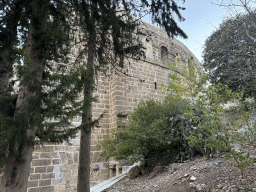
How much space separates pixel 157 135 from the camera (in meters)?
4.64

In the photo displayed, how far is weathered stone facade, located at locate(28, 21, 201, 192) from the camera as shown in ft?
19.8

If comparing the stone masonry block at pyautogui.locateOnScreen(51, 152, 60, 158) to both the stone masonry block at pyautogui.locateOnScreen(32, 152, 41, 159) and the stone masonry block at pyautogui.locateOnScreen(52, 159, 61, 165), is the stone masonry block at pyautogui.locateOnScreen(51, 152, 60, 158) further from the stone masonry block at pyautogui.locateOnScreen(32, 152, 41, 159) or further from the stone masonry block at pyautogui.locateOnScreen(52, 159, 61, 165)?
the stone masonry block at pyautogui.locateOnScreen(32, 152, 41, 159)

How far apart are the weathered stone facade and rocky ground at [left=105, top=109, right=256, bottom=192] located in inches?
86.2

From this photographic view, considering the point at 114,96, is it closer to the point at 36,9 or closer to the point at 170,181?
the point at 170,181

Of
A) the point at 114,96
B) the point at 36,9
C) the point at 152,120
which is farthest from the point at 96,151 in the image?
the point at 36,9

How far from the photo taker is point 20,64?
6.79 ft

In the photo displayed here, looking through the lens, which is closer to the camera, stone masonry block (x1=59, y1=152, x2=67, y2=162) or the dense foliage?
the dense foliage

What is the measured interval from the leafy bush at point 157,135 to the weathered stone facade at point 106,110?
107 centimetres

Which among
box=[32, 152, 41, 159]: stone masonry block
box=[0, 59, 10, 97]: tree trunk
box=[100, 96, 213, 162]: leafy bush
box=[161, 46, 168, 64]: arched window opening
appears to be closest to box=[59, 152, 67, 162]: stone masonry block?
box=[32, 152, 41, 159]: stone masonry block

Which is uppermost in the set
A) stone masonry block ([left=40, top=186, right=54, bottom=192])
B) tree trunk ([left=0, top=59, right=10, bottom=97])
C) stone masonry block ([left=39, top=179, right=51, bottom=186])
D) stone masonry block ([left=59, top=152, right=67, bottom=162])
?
tree trunk ([left=0, top=59, right=10, bottom=97])

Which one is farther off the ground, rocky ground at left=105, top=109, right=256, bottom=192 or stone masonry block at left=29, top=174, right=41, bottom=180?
rocky ground at left=105, top=109, right=256, bottom=192

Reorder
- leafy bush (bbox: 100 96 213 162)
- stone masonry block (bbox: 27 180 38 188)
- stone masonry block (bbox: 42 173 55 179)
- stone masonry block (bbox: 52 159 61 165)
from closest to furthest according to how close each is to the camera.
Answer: leafy bush (bbox: 100 96 213 162), stone masonry block (bbox: 27 180 38 188), stone masonry block (bbox: 42 173 55 179), stone masonry block (bbox: 52 159 61 165)

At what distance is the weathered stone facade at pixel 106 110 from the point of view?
603 cm

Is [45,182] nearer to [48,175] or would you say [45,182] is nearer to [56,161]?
[48,175]
